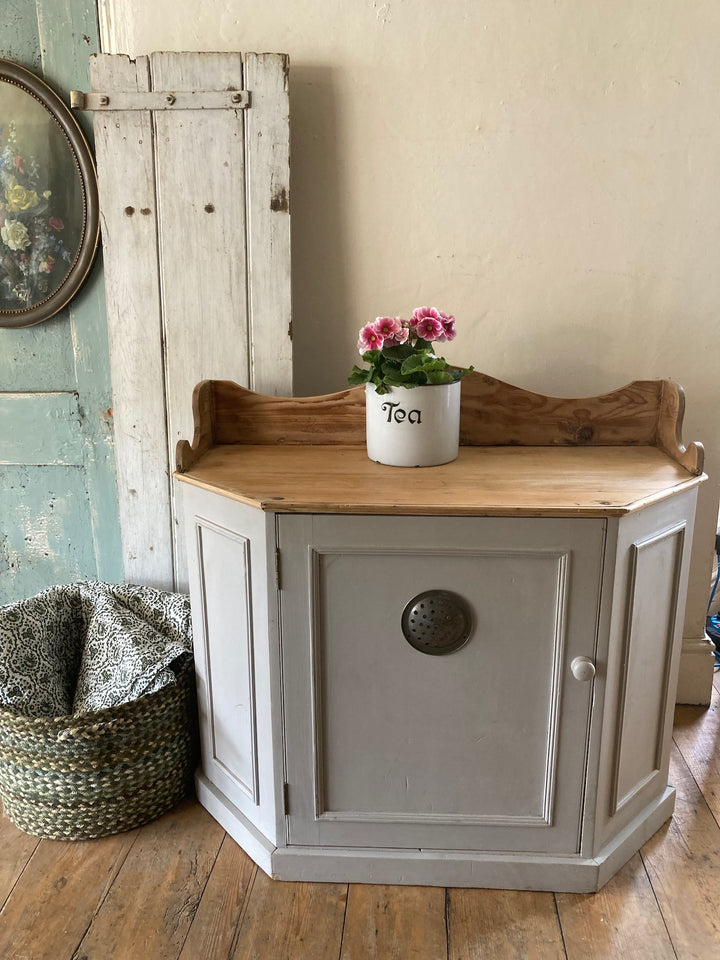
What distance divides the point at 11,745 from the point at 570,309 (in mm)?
1770

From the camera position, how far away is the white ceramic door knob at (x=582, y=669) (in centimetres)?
152

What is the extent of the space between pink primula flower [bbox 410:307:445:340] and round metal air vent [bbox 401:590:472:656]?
0.57 m

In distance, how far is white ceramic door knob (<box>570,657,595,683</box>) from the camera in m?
1.52

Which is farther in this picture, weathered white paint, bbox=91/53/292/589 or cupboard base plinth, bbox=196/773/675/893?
weathered white paint, bbox=91/53/292/589

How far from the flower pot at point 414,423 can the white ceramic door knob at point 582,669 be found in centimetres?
53

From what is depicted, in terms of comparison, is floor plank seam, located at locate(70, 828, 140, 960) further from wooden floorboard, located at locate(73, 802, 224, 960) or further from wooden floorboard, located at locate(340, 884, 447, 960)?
wooden floorboard, located at locate(340, 884, 447, 960)

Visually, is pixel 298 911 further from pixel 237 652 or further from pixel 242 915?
pixel 237 652

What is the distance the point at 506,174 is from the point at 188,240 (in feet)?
2.80

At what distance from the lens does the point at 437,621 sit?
1.54m

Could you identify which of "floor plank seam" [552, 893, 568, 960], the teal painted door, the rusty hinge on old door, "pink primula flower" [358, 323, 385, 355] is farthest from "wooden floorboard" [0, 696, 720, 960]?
the rusty hinge on old door

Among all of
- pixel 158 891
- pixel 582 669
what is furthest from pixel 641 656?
pixel 158 891

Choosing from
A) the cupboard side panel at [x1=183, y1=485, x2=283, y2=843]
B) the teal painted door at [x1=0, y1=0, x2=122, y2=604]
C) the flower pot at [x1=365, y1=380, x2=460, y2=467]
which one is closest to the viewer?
the cupboard side panel at [x1=183, y1=485, x2=283, y2=843]

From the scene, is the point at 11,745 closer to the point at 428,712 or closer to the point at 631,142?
the point at 428,712

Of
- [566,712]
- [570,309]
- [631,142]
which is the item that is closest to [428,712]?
[566,712]
